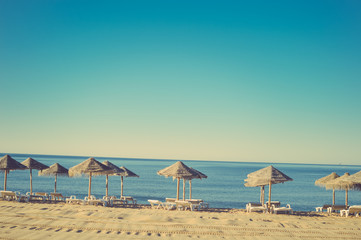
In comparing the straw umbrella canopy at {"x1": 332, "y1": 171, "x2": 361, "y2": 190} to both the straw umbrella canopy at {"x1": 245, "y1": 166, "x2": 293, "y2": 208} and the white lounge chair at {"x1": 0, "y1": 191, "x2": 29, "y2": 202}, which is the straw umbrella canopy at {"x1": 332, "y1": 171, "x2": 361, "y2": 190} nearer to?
the straw umbrella canopy at {"x1": 245, "y1": 166, "x2": 293, "y2": 208}

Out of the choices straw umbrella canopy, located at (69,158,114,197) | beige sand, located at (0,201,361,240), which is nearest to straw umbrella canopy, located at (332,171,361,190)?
beige sand, located at (0,201,361,240)

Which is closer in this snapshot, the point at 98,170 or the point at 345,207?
the point at 98,170

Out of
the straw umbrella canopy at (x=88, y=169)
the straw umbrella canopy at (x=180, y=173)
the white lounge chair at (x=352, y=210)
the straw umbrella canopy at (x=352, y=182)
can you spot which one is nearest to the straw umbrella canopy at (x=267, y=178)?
the straw umbrella canopy at (x=352, y=182)

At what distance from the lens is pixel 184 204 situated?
656 inches

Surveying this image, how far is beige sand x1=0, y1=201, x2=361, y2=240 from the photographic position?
32.9ft

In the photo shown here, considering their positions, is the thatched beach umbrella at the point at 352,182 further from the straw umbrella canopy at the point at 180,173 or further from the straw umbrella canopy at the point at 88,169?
the straw umbrella canopy at the point at 88,169

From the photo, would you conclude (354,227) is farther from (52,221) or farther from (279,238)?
(52,221)

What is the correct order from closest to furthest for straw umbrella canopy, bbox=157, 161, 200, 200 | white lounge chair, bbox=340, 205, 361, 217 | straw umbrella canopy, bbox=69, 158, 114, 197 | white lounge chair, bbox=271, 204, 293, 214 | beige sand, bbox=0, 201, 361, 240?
beige sand, bbox=0, 201, 361, 240, white lounge chair, bbox=340, 205, 361, 217, white lounge chair, bbox=271, 204, 293, 214, straw umbrella canopy, bbox=157, 161, 200, 200, straw umbrella canopy, bbox=69, 158, 114, 197

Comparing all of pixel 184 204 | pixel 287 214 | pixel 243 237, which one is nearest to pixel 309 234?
pixel 243 237

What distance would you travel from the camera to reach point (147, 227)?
11156 millimetres

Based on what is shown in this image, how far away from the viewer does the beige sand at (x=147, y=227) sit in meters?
10.0

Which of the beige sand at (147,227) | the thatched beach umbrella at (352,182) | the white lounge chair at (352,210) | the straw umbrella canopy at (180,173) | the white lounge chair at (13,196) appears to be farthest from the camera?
the white lounge chair at (13,196)

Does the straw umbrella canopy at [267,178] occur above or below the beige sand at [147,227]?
above

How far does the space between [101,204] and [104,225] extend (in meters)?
6.33
